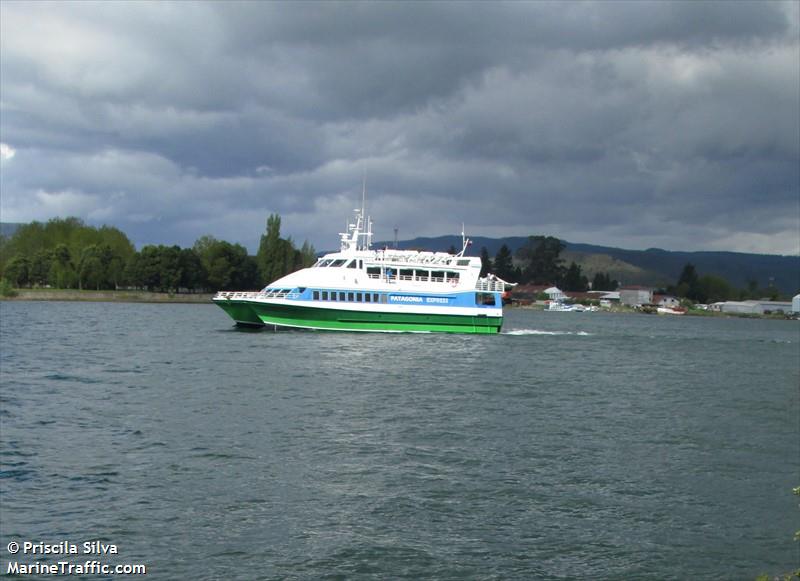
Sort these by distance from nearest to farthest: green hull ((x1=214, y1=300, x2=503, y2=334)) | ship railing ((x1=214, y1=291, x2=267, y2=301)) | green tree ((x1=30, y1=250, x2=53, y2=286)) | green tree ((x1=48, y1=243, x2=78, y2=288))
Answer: green hull ((x1=214, y1=300, x2=503, y2=334))
ship railing ((x1=214, y1=291, x2=267, y2=301))
green tree ((x1=48, y1=243, x2=78, y2=288))
green tree ((x1=30, y1=250, x2=53, y2=286))

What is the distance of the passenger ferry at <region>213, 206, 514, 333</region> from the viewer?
60.1m

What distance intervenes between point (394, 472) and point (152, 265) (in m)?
128

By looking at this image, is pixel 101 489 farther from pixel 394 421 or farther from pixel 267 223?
pixel 267 223

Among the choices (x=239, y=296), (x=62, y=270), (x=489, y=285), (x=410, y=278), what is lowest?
(x=239, y=296)

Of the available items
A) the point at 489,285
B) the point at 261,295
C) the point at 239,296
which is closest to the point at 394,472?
the point at 261,295

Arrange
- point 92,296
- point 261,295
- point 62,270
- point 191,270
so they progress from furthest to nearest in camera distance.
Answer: point 191,270 → point 62,270 → point 92,296 → point 261,295

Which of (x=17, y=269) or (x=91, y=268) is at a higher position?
(x=91, y=268)

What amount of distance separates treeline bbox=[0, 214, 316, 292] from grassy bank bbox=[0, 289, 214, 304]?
1840 mm

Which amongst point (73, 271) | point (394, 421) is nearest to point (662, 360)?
point (394, 421)

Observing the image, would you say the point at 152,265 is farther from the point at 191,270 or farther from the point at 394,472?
the point at 394,472

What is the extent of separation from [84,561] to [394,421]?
13.4 metres

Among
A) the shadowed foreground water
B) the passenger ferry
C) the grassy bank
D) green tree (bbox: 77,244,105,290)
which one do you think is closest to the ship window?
the passenger ferry

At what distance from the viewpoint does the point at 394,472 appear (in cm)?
1867

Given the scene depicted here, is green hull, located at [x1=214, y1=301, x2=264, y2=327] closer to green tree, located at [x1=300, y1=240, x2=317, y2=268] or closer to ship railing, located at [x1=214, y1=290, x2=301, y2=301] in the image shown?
ship railing, located at [x1=214, y1=290, x2=301, y2=301]
